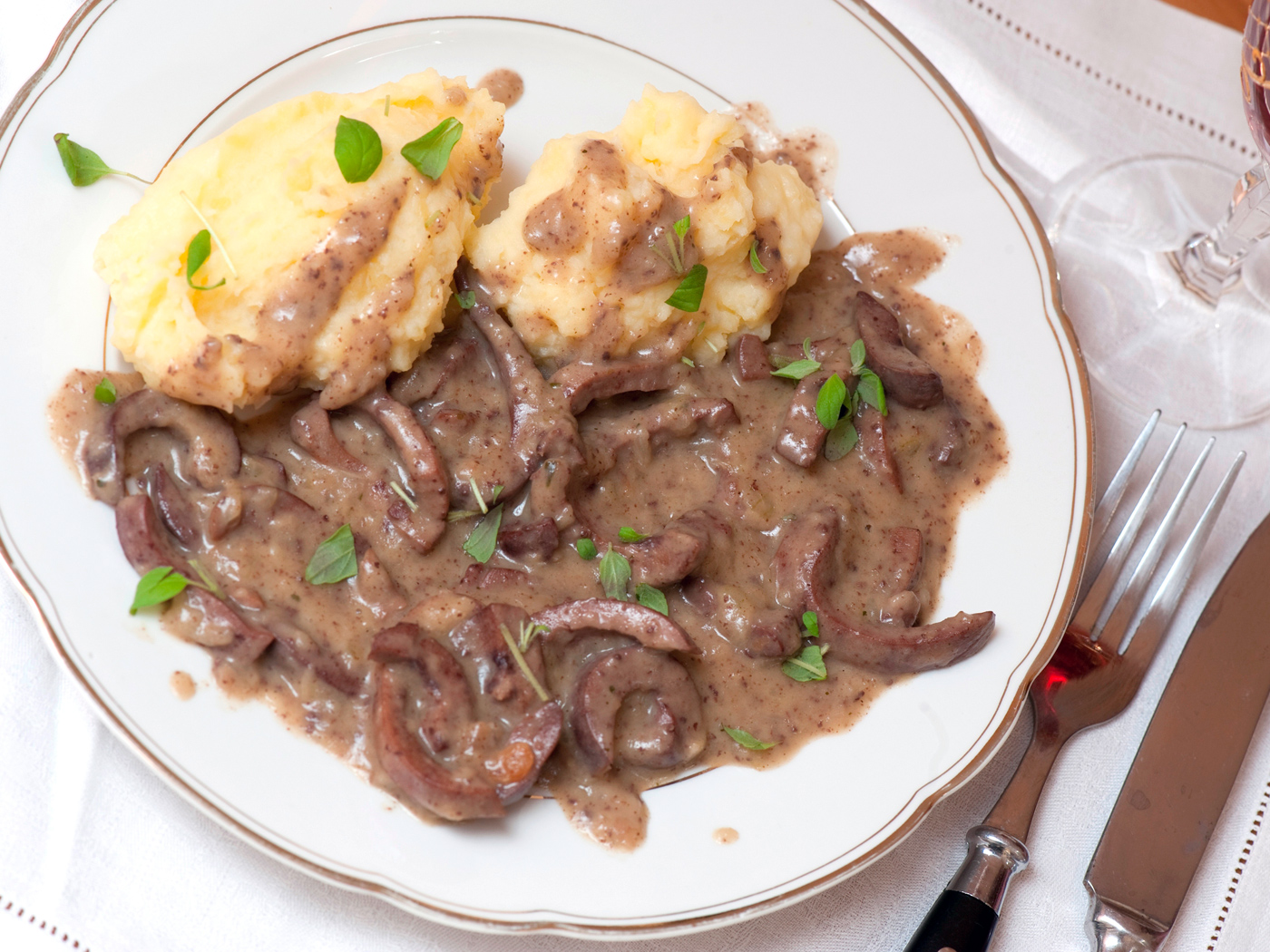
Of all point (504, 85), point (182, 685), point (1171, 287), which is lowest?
point (182, 685)

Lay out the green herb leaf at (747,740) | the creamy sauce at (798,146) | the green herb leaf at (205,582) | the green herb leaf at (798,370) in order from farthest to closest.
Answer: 1. the creamy sauce at (798,146)
2. the green herb leaf at (798,370)
3. the green herb leaf at (747,740)
4. the green herb leaf at (205,582)

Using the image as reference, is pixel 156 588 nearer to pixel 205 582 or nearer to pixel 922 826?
pixel 205 582

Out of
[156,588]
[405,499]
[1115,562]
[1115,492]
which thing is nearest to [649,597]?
[405,499]

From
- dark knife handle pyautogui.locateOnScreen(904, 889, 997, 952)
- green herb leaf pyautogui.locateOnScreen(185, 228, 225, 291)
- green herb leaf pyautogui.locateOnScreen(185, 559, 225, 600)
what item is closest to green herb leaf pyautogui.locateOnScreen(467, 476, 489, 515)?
green herb leaf pyautogui.locateOnScreen(185, 559, 225, 600)

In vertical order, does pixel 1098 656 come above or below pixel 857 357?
below

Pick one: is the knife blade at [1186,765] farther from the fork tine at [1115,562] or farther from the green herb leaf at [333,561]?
the green herb leaf at [333,561]

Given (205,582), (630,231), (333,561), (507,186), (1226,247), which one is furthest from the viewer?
(1226,247)

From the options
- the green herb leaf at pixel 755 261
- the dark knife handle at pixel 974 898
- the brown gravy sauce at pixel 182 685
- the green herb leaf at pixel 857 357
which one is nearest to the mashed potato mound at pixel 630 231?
the green herb leaf at pixel 755 261

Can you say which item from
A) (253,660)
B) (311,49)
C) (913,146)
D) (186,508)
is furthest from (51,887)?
(913,146)
